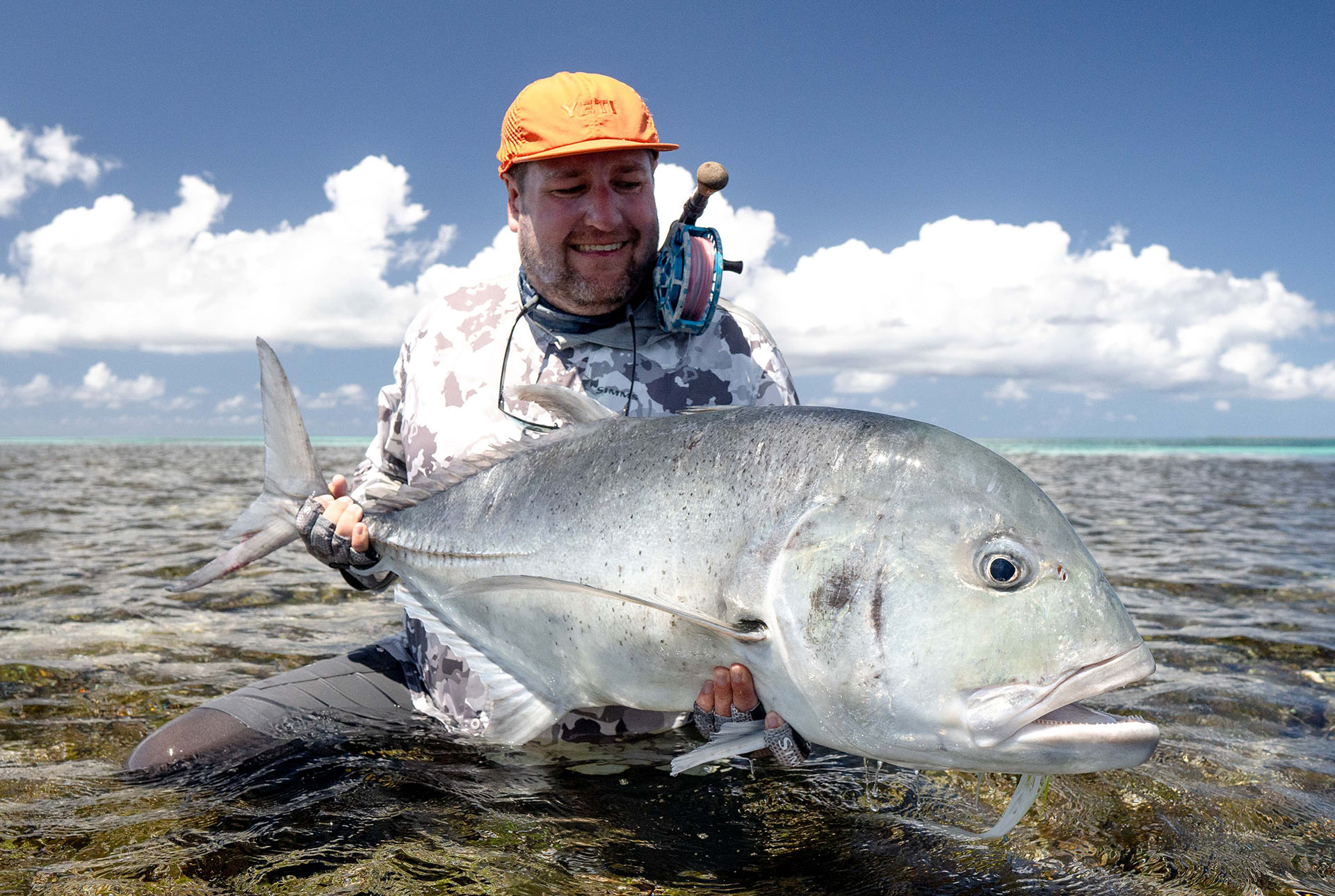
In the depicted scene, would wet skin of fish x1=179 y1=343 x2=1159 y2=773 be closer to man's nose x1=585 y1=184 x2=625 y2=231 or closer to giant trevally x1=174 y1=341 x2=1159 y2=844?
giant trevally x1=174 y1=341 x2=1159 y2=844

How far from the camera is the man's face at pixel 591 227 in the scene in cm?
352

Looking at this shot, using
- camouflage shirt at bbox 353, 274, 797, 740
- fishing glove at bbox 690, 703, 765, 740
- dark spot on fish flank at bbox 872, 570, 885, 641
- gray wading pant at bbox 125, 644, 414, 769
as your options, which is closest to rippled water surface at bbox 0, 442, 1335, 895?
gray wading pant at bbox 125, 644, 414, 769

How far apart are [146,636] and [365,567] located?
3.19 m

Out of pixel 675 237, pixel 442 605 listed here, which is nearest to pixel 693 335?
pixel 675 237

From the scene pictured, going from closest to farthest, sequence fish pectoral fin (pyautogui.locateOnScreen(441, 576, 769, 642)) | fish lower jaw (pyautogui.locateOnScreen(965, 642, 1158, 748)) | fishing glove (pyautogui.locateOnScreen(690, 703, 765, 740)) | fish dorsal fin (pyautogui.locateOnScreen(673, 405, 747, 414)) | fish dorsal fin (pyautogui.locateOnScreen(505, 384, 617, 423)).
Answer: fish lower jaw (pyautogui.locateOnScreen(965, 642, 1158, 748))
fish pectoral fin (pyautogui.locateOnScreen(441, 576, 769, 642))
fishing glove (pyautogui.locateOnScreen(690, 703, 765, 740))
fish dorsal fin (pyautogui.locateOnScreen(673, 405, 747, 414))
fish dorsal fin (pyautogui.locateOnScreen(505, 384, 617, 423))

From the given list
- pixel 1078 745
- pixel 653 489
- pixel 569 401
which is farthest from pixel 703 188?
pixel 1078 745

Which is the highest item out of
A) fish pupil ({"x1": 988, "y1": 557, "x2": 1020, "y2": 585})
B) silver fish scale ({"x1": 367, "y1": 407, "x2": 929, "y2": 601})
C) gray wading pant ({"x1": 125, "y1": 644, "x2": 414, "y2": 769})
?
silver fish scale ({"x1": 367, "y1": 407, "x2": 929, "y2": 601})

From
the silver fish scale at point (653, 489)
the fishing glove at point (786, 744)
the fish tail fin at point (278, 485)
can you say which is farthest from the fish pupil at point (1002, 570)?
the fish tail fin at point (278, 485)

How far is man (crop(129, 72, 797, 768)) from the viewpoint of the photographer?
343cm

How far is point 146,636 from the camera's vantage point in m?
5.57

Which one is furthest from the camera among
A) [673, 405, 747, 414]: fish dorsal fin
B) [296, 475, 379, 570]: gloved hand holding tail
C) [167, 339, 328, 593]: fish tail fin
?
[167, 339, 328, 593]: fish tail fin

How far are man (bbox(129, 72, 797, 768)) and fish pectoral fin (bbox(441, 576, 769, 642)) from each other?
0.79 m

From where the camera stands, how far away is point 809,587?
198 cm

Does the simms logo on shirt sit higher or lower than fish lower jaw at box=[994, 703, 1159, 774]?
higher
